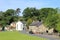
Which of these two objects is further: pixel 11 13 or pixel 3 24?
pixel 11 13

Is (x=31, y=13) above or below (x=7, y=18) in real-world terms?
above

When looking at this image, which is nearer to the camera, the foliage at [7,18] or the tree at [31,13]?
the foliage at [7,18]

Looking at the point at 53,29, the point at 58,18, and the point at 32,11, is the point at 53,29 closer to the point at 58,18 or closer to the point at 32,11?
the point at 58,18

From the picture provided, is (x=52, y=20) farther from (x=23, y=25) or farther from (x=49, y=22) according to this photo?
(x=23, y=25)

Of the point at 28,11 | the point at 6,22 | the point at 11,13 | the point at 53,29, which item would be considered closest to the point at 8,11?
the point at 11,13

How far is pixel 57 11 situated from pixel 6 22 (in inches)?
2725

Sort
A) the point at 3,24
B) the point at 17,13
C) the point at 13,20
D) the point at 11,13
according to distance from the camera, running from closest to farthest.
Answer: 1. the point at 3,24
2. the point at 13,20
3. the point at 11,13
4. the point at 17,13

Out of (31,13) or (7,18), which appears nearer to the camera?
(7,18)

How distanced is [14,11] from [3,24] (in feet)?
164

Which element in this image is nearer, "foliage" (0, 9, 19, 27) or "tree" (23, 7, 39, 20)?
"foliage" (0, 9, 19, 27)

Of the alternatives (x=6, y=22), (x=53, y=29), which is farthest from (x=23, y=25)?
(x=53, y=29)

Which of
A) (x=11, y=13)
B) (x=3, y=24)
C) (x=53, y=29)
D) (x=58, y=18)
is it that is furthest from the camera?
(x=11, y=13)

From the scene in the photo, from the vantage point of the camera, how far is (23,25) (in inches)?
5330

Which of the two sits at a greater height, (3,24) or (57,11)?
(57,11)
